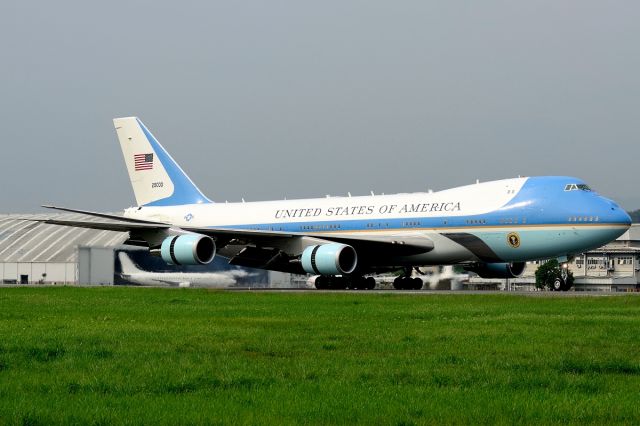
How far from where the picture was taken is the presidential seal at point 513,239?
4019cm

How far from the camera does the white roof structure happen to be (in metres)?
76.6

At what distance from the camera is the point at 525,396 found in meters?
11.0

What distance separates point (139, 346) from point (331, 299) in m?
15.8

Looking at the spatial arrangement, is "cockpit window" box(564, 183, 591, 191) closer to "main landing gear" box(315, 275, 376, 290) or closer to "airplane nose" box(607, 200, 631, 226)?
"airplane nose" box(607, 200, 631, 226)

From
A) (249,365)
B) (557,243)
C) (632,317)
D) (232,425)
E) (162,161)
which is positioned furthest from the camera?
(162,161)

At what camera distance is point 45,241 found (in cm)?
8050

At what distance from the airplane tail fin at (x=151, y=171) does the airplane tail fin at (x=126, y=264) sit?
22.9ft

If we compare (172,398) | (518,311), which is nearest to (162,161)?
(518,311)

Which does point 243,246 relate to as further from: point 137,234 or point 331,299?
point 331,299

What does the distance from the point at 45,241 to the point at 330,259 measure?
147ft

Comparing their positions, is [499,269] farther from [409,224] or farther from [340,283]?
[340,283]

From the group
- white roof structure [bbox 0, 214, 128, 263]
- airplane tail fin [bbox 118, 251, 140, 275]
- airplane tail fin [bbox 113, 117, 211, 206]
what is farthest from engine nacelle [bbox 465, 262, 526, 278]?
white roof structure [bbox 0, 214, 128, 263]

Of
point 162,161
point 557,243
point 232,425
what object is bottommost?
point 232,425

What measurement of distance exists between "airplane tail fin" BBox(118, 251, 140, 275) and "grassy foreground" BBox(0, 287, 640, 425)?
123 ft
